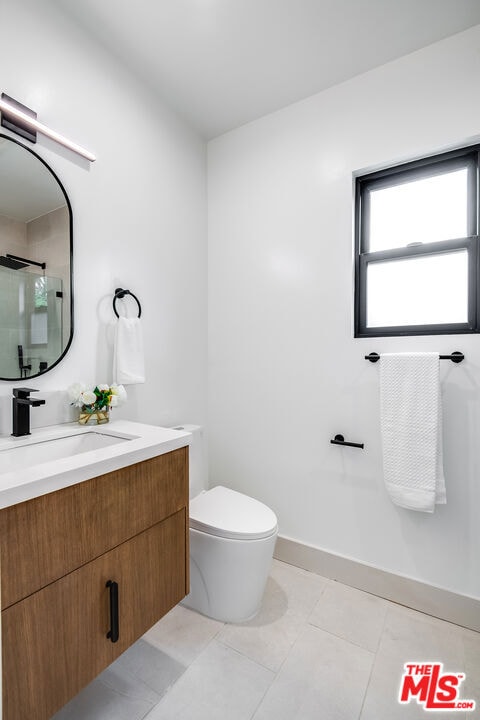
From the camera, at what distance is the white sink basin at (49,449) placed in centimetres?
111

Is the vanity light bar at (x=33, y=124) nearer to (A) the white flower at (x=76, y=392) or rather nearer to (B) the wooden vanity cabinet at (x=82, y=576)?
(A) the white flower at (x=76, y=392)

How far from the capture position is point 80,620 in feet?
2.94

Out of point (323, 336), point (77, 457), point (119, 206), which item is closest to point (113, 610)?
point (77, 457)

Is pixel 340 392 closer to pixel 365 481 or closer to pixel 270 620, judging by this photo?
pixel 365 481

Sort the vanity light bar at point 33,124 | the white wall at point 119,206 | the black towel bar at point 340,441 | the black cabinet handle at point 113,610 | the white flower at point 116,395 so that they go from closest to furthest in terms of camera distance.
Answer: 1. the black cabinet handle at point 113,610
2. the vanity light bar at point 33,124
3. the white wall at point 119,206
4. the white flower at point 116,395
5. the black towel bar at point 340,441

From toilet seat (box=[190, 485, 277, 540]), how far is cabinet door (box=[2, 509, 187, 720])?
28 centimetres

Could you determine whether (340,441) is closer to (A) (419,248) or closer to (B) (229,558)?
(B) (229,558)

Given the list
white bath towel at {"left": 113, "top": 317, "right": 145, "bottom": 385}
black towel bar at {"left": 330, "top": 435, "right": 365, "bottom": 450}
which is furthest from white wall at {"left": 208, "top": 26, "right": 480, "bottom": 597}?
white bath towel at {"left": 113, "top": 317, "right": 145, "bottom": 385}

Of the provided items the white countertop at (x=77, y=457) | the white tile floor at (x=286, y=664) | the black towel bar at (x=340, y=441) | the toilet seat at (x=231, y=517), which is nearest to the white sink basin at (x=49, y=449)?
the white countertop at (x=77, y=457)

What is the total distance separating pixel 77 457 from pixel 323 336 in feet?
4.39

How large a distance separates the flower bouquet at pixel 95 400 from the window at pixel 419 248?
1.23 metres

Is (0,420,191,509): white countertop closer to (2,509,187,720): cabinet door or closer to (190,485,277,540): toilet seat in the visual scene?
(2,509,187,720): cabinet door

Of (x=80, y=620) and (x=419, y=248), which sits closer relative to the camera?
(x=80, y=620)

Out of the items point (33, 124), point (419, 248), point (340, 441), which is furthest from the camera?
point (340, 441)
